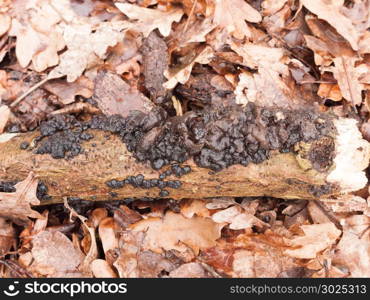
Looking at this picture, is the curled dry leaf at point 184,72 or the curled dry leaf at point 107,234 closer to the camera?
the curled dry leaf at point 107,234

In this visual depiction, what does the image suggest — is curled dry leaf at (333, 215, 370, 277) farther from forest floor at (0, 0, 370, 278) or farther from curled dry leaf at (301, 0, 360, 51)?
curled dry leaf at (301, 0, 360, 51)

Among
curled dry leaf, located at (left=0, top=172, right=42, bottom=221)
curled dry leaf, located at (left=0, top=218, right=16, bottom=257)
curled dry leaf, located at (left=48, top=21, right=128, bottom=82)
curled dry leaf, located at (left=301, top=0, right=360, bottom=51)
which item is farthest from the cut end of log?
curled dry leaf, located at (left=0, top=218, right=16, bottom=257)

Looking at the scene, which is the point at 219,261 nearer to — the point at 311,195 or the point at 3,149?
the point at 311,195

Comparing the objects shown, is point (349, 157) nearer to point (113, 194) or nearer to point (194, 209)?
point (194, 209)

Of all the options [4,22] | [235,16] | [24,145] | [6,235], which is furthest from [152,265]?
[4,22]

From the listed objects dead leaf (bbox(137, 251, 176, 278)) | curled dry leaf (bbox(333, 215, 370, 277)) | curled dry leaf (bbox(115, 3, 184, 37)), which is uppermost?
curled dry leaf (bbox(115, 3, 184, 37))

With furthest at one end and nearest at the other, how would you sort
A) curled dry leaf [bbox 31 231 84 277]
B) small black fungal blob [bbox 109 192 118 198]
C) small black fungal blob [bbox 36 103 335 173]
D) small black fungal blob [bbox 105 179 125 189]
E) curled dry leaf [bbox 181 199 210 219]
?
1. curled dry leaf [bbox 181 199 210 219]
2. curled dry leaf [bbox 31 231 84 277]
3. small black fungal blob [bbox 109 192 118 198]
4. small black fungal blob [bbox 105 179 125 189]
5. small black fungal blob [bbox 36 103 335 173]

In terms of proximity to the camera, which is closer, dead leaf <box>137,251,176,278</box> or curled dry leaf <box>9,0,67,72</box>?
dead leaf <box>137,251,176,278</box>

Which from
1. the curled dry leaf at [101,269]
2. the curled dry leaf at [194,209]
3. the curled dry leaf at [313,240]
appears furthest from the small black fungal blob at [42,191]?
the curled dry leaf at [313,240]

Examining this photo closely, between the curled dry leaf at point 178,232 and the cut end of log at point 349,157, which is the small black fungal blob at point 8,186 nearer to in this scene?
the curled dry leaf at point 178,232
